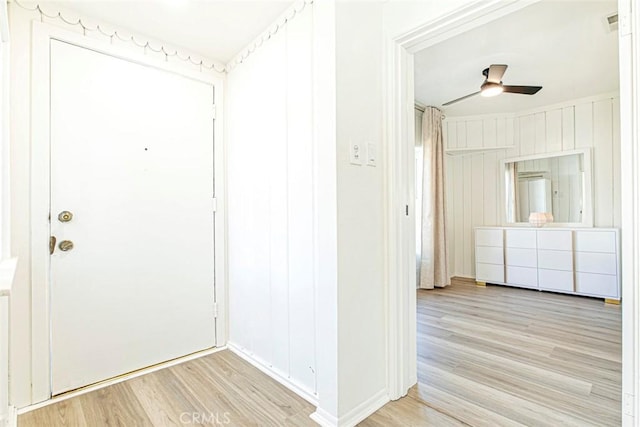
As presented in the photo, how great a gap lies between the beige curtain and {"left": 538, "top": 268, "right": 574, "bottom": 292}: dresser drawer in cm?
116

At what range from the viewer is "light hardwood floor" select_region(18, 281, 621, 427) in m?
1.56

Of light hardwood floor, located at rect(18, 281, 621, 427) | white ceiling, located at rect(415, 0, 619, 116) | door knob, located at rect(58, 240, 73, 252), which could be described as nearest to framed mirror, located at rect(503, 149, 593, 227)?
white ceiling, located at rect(415, 0, 619, 116)

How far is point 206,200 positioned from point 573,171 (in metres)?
4.46

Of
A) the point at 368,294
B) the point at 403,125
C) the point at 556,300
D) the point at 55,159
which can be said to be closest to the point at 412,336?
the point at 368,294

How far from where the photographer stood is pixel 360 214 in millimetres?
1585

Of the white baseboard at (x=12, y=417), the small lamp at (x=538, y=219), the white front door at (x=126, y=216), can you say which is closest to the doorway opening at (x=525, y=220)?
the small lamp at (x=538, y=219)

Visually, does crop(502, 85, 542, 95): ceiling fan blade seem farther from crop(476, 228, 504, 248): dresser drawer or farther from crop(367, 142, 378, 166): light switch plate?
crop(367, 142, 378, 166): light switch plate

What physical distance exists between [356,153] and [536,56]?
7.91ft

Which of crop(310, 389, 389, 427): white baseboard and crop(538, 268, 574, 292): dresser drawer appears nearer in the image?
crop(310, 389, 389, 427): white baseboard

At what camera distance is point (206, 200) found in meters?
2.37

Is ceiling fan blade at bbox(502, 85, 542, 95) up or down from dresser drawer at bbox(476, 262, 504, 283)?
up

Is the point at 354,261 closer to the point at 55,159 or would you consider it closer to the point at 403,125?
the point at 403,125
